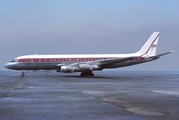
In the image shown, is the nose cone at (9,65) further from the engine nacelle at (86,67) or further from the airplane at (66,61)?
the engine nacelle at (86,67)

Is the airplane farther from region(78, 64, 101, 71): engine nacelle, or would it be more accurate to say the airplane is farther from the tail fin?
the tail fin

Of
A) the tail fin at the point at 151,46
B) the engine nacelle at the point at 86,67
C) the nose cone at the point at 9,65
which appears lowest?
the engine nacelle at the point at 86,67

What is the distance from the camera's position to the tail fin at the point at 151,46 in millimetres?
46469

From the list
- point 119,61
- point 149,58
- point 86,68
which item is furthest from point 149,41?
point 86,68

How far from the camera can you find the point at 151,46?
1843 inches

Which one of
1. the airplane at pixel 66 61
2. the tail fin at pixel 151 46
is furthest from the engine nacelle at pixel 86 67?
the tail fin at pixel 151 46

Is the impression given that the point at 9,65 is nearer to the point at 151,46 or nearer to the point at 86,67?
the point at 86,67

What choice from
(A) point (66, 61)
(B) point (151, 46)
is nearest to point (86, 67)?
(A) point (66, 61)

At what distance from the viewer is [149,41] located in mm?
47344

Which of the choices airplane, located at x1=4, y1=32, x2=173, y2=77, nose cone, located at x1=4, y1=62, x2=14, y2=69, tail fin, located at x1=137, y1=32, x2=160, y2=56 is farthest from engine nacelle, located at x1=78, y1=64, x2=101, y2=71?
nose cone, located at x1=4, y1=62, x2=14, y2=69

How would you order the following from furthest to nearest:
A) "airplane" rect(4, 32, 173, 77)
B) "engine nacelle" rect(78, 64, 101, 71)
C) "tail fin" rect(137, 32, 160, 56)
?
1. "tail fin" rect(137, 32, 160, 56)
2. "airplane" rect(4, 32, 173, 77)
3. "engine nacelle" rect(78, 64, 101, 71)

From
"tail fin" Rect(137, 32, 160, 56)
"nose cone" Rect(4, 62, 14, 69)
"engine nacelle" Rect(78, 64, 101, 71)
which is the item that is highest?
"tail fin" Rect(137, 32, 160, 56)

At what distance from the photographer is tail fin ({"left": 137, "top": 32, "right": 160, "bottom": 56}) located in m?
46.5

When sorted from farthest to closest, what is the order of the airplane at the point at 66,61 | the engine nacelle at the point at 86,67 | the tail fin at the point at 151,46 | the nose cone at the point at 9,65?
1. the tail fin at the point at 151,46
2. the nose cone at the point at 9,65
3. the airplane at the point at 66,61
4. the engine nacelle at the point at 86,67
